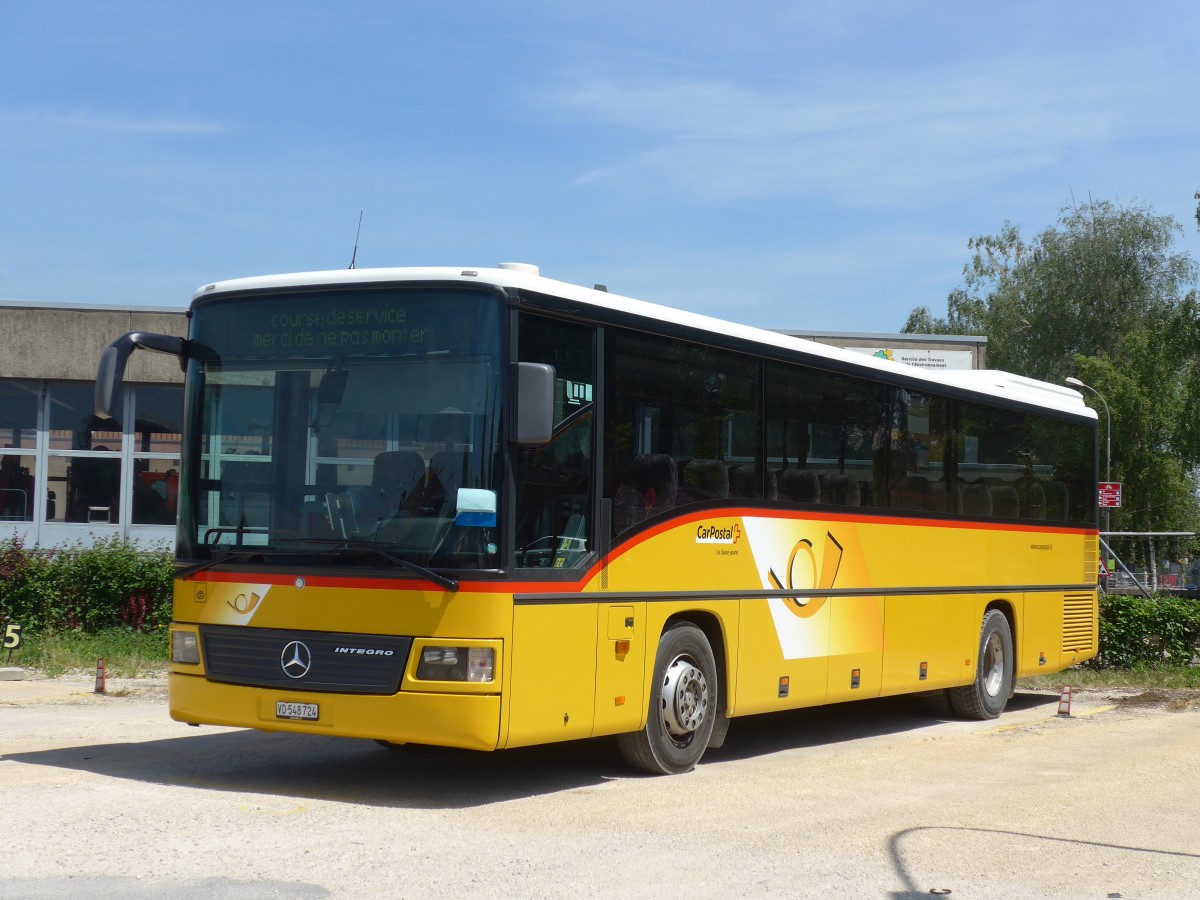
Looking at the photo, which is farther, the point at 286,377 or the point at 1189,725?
the point at 1189,725

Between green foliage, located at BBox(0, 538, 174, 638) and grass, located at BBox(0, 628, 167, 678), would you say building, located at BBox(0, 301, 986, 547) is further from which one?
grass, located at BBox(0, 628, 167, 678)

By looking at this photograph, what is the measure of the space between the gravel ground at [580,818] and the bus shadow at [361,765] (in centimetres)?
4

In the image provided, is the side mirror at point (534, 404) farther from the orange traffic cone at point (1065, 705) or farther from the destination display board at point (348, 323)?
the orange traffic cone at point (1065, 705)

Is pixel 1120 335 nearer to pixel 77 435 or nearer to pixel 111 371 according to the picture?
pixel 77 435

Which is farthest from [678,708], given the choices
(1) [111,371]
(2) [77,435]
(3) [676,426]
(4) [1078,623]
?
(2) [77,435]

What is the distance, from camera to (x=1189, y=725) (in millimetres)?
14945

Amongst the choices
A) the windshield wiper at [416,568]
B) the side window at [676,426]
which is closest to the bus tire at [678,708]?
the side window at [676,426]

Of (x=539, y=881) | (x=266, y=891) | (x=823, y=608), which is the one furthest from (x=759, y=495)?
(x=266, y=891)

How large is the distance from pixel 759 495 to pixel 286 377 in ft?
12.9

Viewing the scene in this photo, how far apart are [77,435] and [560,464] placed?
68.6ft

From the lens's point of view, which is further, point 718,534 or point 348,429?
point 718,534

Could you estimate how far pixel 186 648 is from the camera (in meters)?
9.70

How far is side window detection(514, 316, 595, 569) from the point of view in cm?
902

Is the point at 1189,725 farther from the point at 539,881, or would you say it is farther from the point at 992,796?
the point at 539,881
